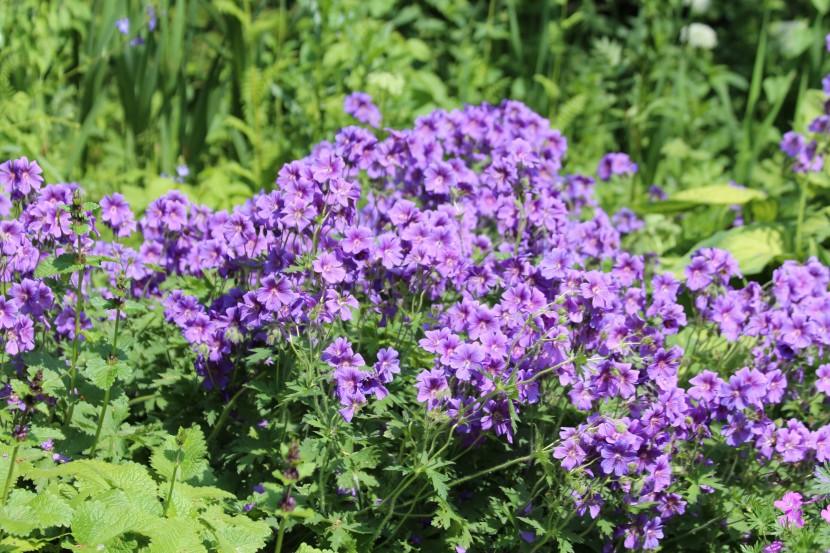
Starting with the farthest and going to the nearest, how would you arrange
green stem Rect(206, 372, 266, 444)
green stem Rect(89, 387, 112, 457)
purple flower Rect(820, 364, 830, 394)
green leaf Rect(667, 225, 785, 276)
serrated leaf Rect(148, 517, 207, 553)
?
green leaf Rect(667, 225, 785, 276), purple flower Rect(820, 364, 830, 394), green stem Rect(206, 372, 266, 444), green stem Rect(89, 387, 112, 457), serrated leaf Rect(148, 517, 207, 553)

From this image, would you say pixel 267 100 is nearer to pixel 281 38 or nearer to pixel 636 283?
pixel 281 38

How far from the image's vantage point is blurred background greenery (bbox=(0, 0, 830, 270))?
15.2ft

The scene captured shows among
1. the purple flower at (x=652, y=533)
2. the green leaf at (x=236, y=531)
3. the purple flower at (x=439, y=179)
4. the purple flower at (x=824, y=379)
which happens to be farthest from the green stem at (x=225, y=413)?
the purple flower at (x=824, y=379)

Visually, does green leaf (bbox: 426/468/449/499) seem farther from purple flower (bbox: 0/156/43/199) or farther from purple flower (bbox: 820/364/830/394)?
purple flower (bbox: 0/156/43/199)

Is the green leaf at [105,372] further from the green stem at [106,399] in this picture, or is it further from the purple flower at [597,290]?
the purple flower at [597,290]

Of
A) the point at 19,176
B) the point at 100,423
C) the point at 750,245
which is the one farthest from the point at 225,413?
the point at 750,245

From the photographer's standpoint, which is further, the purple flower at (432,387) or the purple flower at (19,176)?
the purple flower at (19,176)

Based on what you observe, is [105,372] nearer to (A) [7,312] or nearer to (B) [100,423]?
(B) [100,423]

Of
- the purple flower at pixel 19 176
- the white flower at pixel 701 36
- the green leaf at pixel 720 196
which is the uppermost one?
the white flower at pixel 701 36

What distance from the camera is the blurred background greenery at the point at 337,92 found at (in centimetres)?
463

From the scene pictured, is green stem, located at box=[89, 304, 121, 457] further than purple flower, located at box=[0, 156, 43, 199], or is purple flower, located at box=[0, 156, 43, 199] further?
purple flower, located at box=[0, 156, 43, 199]

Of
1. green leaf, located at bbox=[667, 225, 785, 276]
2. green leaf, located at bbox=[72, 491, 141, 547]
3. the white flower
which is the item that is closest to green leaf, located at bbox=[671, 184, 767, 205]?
green leaf, located at bbox=[667, 225, 785, 276]

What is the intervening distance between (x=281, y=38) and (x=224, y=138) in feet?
2.67

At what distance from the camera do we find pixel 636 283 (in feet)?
10.2
